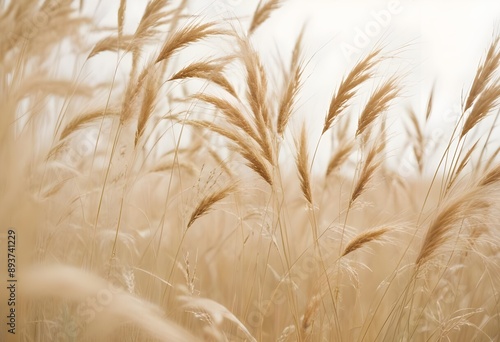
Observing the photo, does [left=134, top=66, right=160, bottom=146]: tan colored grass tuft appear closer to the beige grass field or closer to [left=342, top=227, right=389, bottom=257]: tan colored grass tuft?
the beige grass field

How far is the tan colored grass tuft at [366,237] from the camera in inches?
51.1

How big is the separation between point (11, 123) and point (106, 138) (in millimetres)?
364

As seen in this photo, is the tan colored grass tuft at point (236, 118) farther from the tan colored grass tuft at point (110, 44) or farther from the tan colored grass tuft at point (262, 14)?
the tan colored grass tuft at point (262, 14)

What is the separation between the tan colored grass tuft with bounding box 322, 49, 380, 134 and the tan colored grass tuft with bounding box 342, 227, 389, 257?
27 cm

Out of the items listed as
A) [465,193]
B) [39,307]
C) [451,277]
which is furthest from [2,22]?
[451,277]

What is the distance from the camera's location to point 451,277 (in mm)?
1988

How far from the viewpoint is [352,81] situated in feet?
4.51

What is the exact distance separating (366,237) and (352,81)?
0.37 metres

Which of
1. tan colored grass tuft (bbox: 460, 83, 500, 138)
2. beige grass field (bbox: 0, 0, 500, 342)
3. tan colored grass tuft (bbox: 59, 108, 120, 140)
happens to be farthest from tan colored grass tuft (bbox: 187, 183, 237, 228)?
tan colored grass tuft (bbox: 460, 83, 500, 138)

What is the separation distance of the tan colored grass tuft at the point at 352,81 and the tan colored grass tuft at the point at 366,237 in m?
0.27

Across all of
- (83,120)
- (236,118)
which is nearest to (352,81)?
(236,118)

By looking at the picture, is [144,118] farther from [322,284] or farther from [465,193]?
[465,193]

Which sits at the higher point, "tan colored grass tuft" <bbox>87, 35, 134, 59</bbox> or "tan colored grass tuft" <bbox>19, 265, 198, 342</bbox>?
"tan colored grass tuft" <bbox>87, 35, 134, 59</bbox>

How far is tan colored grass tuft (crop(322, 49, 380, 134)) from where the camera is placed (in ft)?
4.51
